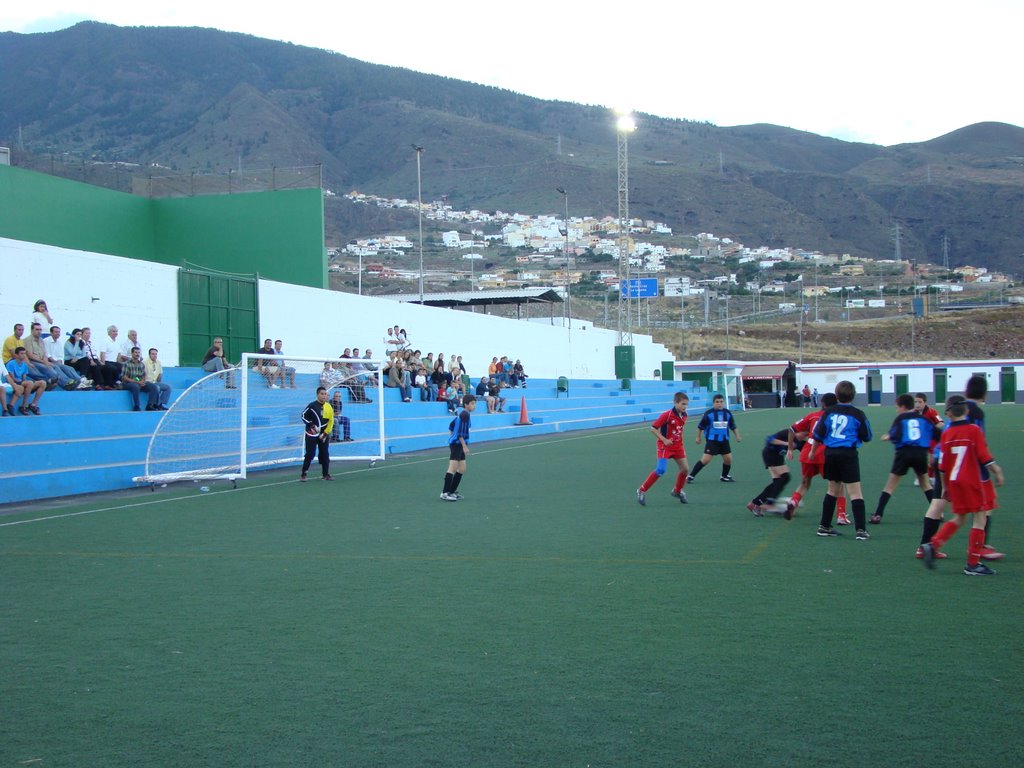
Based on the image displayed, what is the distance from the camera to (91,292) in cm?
2053

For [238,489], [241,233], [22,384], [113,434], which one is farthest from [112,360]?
[241,233]

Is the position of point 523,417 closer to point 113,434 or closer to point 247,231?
point 247,231

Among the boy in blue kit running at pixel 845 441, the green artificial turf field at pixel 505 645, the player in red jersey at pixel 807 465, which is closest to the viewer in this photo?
the green artificial turf field at pixel 505 645

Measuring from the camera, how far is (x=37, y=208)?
92.7ft

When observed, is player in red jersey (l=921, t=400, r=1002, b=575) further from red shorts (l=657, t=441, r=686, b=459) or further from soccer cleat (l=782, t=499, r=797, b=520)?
red shorts (l=657, t=441, r=686, b=459)

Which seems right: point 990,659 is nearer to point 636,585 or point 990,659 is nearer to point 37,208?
point 636,585

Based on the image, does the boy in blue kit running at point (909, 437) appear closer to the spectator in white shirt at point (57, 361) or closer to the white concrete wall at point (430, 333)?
the spectator in white shirt at point (57, 361)

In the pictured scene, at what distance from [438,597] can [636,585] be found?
1612mm

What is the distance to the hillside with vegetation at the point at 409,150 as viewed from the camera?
153125 millimetres

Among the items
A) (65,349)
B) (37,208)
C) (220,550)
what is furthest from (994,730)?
(37,208)

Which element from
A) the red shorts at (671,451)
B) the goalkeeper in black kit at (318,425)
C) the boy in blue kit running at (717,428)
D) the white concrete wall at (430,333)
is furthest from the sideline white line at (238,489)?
the boy in blue kit running at (717,428)

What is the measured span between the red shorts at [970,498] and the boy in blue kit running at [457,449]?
24.1 feet

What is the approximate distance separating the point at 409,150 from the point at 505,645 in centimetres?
16443

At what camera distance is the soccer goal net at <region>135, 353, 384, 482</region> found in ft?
56.6
